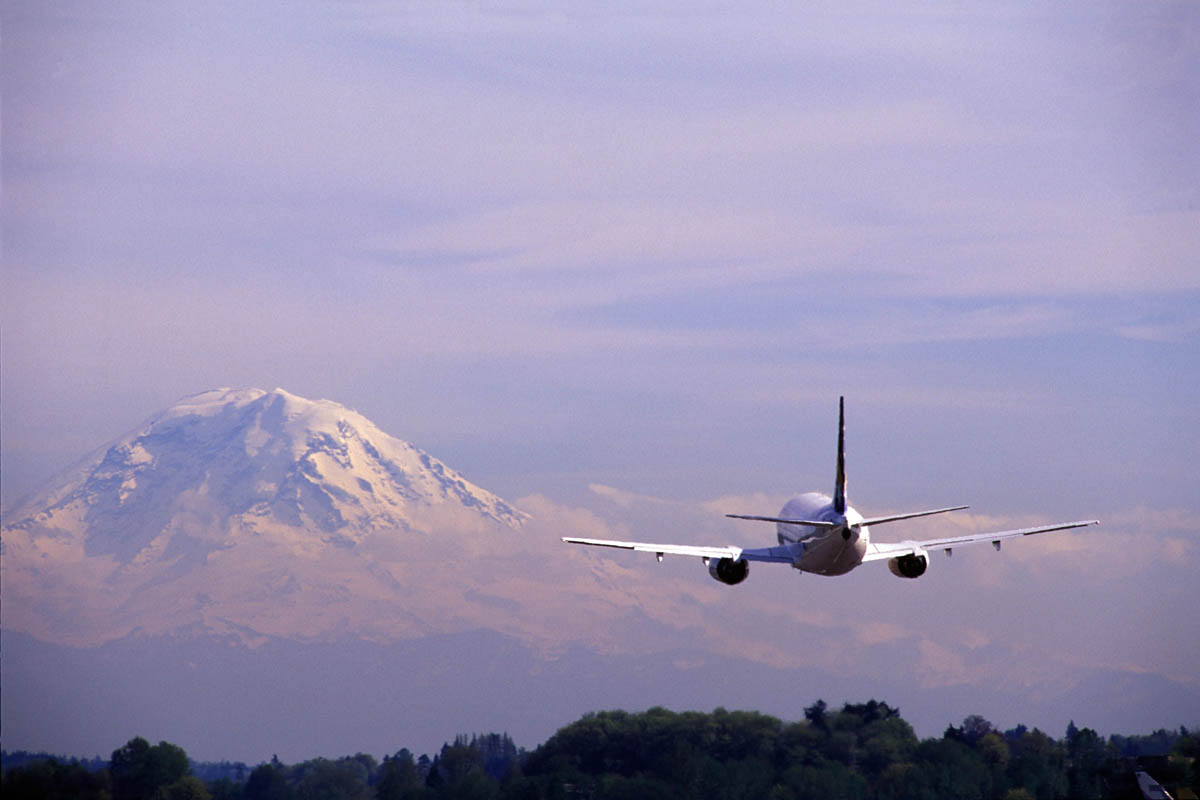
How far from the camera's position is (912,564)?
12369 cm

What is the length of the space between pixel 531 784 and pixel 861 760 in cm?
3628

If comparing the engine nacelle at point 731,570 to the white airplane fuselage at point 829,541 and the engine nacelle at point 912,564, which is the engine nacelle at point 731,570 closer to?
the white airplane fuselage at point 829,541

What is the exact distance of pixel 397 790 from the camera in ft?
564

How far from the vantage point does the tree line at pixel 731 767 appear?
166m

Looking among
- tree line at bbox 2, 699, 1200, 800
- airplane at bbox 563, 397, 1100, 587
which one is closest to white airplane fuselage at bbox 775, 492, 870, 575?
airplane at bbox 563, 397, 1100, 587

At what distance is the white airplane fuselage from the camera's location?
4555 inches

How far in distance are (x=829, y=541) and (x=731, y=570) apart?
10.4 metres

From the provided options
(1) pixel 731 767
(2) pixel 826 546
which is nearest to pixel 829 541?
(2) pixel 826 546

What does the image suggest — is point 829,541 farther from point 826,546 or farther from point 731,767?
point 731,767

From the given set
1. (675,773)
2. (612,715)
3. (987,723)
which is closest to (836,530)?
(675,773)

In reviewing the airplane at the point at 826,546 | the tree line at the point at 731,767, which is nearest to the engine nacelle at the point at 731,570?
the airplane at the point at 826,546

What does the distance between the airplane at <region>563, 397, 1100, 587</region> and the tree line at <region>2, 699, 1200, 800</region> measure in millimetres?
45349

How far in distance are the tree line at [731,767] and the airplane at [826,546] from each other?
45.3 meters

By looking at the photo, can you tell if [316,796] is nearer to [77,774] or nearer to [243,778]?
[243,778]
